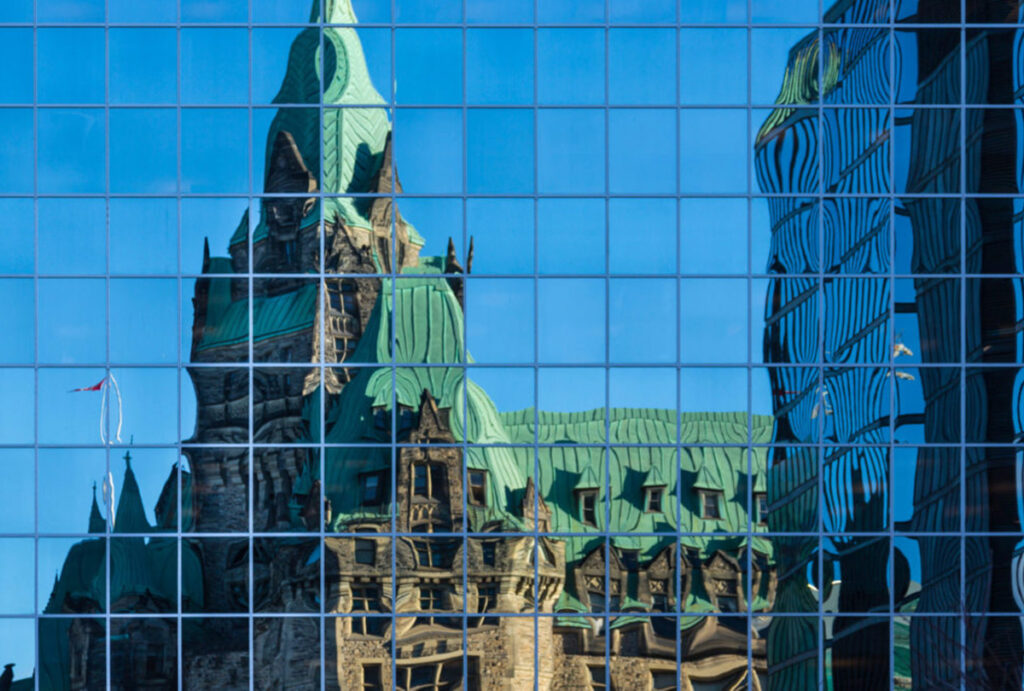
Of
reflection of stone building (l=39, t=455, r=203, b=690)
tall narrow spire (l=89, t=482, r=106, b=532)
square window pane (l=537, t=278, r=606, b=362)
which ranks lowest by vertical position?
reflection of stone building (l=39, t=455, r=203, b=690)

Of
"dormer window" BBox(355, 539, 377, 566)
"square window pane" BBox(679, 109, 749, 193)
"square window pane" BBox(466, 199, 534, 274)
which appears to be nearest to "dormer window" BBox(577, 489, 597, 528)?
"dormer window" BBox(355, 539, 377, 566)

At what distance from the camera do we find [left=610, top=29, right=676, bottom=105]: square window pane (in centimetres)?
1583

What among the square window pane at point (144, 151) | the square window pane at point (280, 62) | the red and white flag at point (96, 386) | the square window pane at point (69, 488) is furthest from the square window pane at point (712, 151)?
the square window pane at point (69, 488)

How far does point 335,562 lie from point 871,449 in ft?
29.8

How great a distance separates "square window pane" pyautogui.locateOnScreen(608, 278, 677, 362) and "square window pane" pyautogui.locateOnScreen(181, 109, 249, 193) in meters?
6.52

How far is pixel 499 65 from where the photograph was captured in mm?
15820

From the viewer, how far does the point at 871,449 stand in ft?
51.4

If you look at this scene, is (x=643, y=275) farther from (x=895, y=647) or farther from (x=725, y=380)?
(x=895, y=647)

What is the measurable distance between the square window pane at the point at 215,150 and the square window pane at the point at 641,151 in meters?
6.16

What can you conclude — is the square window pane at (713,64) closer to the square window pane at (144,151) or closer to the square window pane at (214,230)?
the square window pane at (214,230)

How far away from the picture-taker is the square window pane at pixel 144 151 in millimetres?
15742

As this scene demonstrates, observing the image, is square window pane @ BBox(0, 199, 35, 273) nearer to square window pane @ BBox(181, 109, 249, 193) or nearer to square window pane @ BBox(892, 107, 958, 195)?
square window pane @ BBox(181, 109, 249, 193)

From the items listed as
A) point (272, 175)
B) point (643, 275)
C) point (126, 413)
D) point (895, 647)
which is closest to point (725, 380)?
point (643, 275)

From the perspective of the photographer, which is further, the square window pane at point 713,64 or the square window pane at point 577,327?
the square window pane at point 713,64
